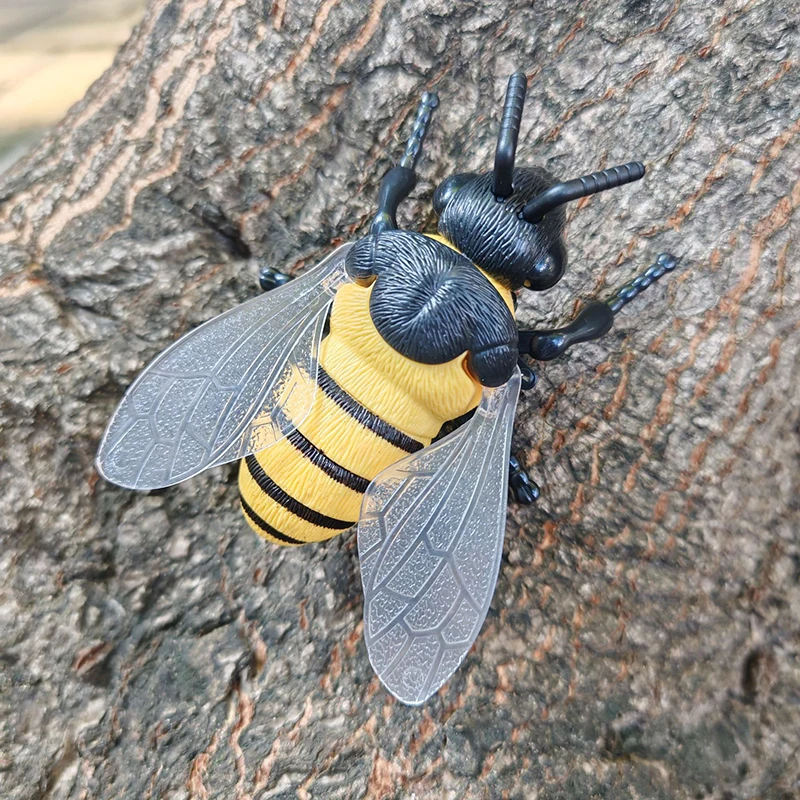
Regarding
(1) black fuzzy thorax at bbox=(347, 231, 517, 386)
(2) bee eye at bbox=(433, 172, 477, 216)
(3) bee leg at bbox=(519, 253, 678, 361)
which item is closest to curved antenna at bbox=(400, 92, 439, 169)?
(2) bee eye at bbox=(433, 172, 477, 216)

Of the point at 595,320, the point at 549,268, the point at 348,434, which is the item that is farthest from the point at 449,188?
the point at 348,434

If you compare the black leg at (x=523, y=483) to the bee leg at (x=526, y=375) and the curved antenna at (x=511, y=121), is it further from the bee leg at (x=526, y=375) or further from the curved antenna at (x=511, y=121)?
the curved antenna at (x=511, y=121)

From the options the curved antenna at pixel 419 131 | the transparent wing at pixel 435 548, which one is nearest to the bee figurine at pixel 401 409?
the transparent wing at pixel 435 548

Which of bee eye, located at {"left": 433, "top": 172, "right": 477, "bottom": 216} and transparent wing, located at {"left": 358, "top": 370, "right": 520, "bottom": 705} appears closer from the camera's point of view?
transparent wing, located at {"left": 358, "top": 370, "right": 520, "bottom": 705}

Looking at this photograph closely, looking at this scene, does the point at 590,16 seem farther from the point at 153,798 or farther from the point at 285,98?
the point at 153,798

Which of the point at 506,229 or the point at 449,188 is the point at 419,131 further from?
the point at 506,229

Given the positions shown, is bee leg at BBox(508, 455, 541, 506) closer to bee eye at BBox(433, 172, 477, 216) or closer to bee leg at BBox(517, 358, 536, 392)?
bee leg at BBox(517, 358, 536, 392)
